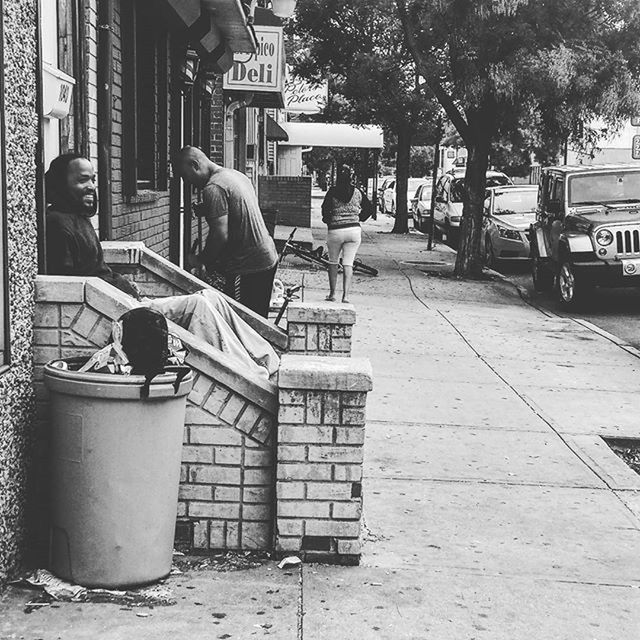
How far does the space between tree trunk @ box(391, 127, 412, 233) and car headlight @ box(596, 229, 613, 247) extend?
1618 centimetres

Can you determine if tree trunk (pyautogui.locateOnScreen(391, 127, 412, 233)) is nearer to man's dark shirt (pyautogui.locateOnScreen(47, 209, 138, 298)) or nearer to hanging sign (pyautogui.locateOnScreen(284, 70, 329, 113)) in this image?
hanging sign (pyautogui.locateOnScreen(284, 70, 329, 113))

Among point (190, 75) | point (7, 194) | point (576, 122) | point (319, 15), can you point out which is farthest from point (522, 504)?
point (319, 15)

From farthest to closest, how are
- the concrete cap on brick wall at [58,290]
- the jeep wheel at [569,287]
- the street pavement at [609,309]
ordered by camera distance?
the jeep wheel at [569,287]
the street pavement at [609,309]
the concrete cap on brick wall at [58,290]

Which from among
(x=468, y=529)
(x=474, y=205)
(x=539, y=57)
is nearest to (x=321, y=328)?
(x=468, y=529)

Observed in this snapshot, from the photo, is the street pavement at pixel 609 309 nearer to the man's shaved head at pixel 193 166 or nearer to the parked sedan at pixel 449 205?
the man's shaved head at pixel 193 166

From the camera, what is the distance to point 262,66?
16.9 meters

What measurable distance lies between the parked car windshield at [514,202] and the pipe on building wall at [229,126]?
5.86 m

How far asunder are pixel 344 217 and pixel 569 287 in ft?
12.5

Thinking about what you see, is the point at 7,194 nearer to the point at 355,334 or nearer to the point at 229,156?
the point at 355,334

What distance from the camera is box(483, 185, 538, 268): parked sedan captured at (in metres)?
21.0

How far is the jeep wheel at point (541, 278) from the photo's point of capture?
1750 cm

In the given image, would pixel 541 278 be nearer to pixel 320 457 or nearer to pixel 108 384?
pixel 320 457

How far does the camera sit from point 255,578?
4629 millimetres

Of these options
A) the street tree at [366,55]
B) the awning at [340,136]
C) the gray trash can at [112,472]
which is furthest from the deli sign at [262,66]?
the awning at [340,136]
